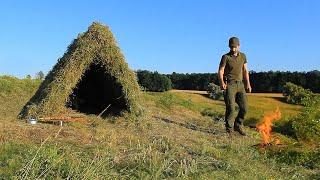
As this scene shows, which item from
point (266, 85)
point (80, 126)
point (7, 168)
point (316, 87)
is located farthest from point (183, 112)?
point (266, 85)

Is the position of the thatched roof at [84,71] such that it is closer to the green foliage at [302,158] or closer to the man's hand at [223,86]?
the man's hand at [223,86]

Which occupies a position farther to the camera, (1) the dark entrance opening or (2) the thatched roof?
(1) the dark entrance opening

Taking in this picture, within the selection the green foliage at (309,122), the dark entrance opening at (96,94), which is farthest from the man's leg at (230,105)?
the dark entrance opening at (96,94)

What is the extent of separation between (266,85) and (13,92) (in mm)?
24465

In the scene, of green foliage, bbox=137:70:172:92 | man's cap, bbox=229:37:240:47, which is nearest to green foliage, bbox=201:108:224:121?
man's cap, bbox=229:37:240:47

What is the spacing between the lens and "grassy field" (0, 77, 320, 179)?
6.64 metres

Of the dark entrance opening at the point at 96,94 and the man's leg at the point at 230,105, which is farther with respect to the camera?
the dark entrance opening at the point at 96,94

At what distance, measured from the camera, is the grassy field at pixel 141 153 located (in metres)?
6.64

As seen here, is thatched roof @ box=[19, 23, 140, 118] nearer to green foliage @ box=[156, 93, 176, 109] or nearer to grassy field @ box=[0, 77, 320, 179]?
grassy field @ box=[0, 77, 320, 179]

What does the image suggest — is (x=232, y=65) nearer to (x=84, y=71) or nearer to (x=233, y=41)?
(x=233, y=41)

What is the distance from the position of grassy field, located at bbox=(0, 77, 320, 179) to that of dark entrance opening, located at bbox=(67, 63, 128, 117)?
1.27 metres

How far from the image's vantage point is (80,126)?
11.0 metres

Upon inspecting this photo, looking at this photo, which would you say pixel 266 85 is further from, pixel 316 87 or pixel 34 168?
pixel 34 168

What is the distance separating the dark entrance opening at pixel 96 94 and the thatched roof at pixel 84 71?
1.88ft
